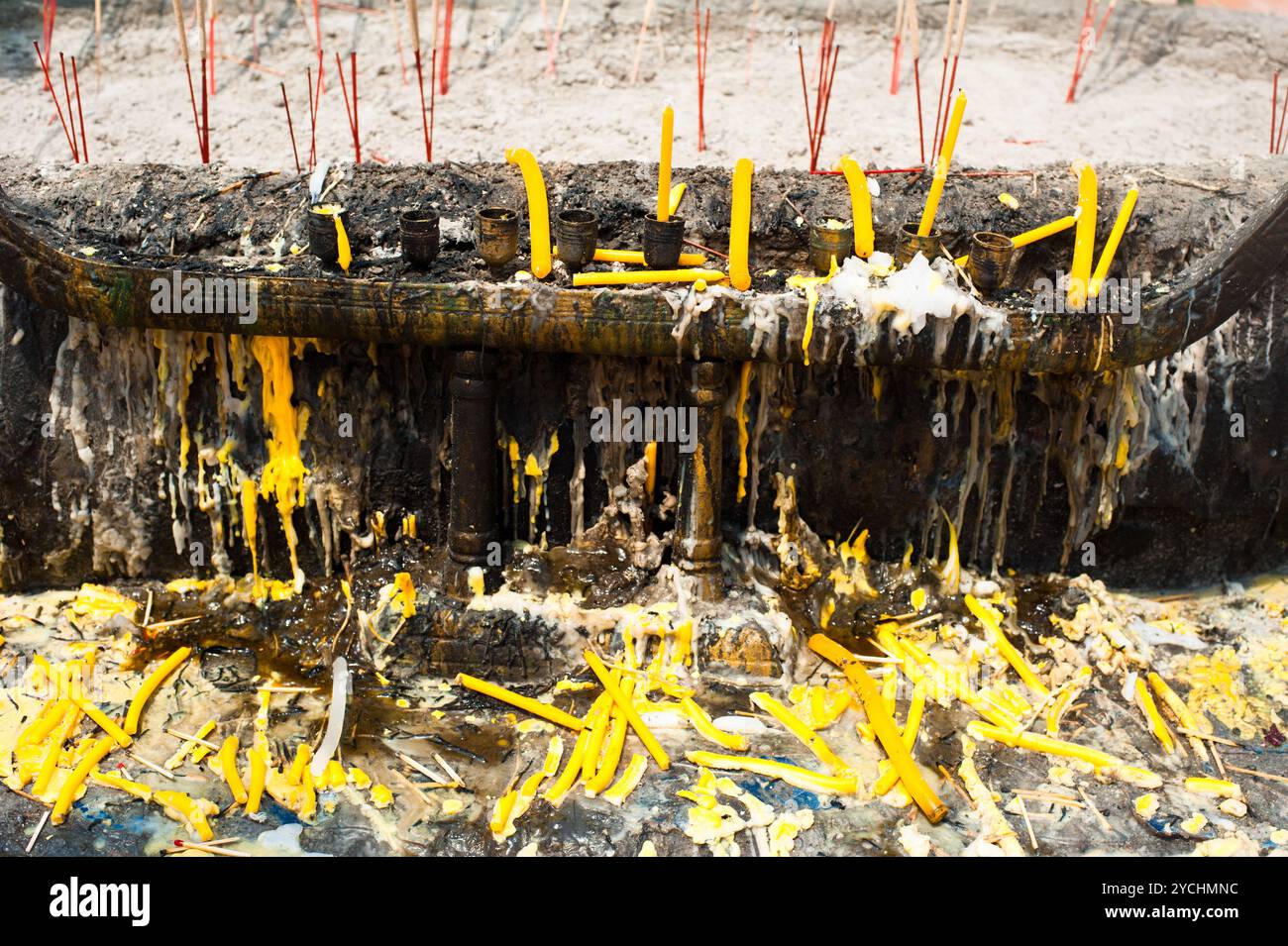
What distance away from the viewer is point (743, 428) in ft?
16.2

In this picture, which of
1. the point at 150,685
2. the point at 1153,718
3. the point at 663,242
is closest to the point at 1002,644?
the point at 1153,718

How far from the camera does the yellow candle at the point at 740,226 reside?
14.5 ft

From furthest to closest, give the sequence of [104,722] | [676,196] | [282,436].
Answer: [282,436] → [676,196] → [104,722]

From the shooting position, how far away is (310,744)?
4.29 m

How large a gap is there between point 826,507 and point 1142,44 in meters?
3.83

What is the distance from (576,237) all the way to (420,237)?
1.82 feet

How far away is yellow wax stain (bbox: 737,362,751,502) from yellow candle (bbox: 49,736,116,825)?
8.20ft

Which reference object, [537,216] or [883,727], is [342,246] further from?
[883,727]

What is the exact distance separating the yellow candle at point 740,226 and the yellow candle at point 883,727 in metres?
1.41

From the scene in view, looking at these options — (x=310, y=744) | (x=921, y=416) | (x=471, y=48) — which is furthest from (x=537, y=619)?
(x=471, y=48)

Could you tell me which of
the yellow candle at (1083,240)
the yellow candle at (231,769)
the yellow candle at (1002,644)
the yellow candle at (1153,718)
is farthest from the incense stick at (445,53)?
the yellow candle at (1153,718)

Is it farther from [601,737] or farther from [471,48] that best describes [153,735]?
[471,48]

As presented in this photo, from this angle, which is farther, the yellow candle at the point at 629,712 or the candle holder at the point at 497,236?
the candle holder at the point at 497,236

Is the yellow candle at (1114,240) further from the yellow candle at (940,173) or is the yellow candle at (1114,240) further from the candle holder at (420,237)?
the candle holder at (420,237)
